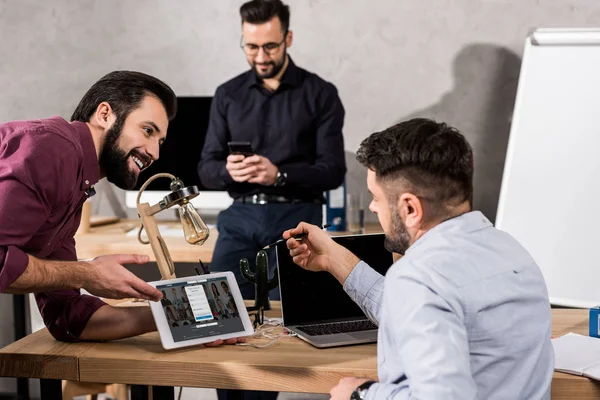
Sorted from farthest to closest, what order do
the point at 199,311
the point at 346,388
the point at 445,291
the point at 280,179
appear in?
1. the point at 280,179
2. the point at 199,311
3. the point at 346,388
4. the point at 445,291

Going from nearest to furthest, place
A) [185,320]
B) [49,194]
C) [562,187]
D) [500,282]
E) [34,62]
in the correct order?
[500,282] < [49,194] < [185,320] < [562,187] < [34,62]

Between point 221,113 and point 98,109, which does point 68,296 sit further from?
point 221,113

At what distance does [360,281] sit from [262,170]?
1.18 m

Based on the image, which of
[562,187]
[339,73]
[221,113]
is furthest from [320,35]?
[562,187]

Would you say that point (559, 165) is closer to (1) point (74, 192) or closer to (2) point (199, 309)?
(2) point (199, 309)

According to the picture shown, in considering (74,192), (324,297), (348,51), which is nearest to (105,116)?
(74,192)

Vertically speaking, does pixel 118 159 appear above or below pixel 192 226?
above

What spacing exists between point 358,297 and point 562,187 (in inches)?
67.7

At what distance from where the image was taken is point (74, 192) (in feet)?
6.36

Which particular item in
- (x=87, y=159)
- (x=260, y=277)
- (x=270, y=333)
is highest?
(x=87, y=159)

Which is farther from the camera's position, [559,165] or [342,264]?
[559,165]

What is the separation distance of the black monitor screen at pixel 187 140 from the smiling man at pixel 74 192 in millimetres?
1471

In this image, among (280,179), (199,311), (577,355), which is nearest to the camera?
(577,355)

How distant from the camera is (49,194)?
5.97 feet
